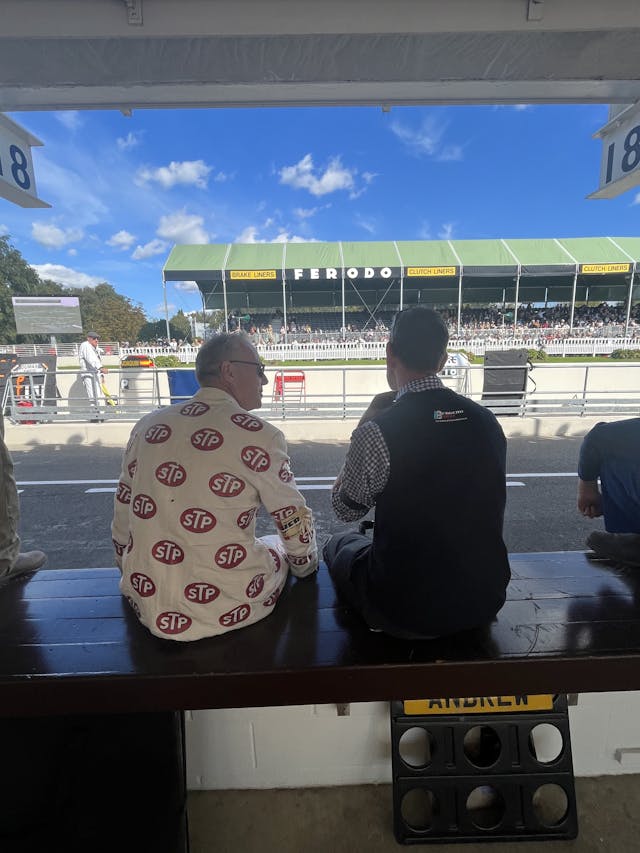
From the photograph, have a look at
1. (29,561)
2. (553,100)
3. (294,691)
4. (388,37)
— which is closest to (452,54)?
(388,37)

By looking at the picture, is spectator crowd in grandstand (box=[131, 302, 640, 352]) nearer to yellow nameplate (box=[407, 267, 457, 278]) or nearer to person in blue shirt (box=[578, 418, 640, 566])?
yellow nameplate (box=[407, 267, 457, 278])

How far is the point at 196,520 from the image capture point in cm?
134

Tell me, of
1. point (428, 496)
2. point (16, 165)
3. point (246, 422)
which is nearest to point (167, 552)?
point (246, 422)

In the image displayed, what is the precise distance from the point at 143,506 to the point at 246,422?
396 mm

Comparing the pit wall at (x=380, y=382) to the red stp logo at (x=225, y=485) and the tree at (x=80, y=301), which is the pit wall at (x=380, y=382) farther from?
the red stp logo at (x=225, y=485)

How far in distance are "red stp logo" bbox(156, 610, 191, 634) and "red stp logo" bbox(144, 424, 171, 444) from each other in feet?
1.78

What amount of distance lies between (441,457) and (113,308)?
46.6 ft

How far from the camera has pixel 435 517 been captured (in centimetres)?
132

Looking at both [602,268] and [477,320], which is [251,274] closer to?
[602,268]

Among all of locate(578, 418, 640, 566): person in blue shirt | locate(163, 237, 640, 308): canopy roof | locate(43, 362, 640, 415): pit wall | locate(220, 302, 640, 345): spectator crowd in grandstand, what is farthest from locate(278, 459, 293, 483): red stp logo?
locate(220, 302, 640, 345): spectator crowd in grandstand

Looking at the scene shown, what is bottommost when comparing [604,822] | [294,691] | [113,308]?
[604,822]

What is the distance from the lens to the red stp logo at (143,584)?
4.56ft

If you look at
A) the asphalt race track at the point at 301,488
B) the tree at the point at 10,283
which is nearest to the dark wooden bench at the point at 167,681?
the asphalt race track at the point at 301,488

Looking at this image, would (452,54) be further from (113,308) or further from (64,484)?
(113,308)
